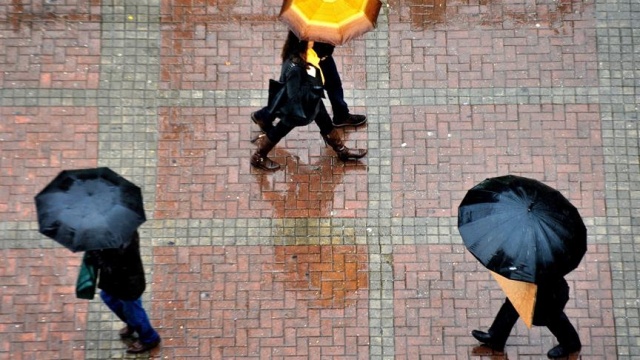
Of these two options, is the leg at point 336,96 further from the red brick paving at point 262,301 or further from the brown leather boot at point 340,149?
the red brick paving at point 262,301

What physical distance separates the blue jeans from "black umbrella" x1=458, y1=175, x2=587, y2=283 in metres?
3.01

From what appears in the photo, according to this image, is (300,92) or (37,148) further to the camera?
(37,148)

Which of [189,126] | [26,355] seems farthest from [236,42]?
[26,355]

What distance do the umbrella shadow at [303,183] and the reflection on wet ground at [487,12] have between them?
1977 millimetres

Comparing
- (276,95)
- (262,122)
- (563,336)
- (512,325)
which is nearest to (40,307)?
(262,122)

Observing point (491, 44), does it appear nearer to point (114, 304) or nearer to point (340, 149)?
point (340, 149)

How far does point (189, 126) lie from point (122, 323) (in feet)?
7.53

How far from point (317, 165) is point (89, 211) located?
331cm

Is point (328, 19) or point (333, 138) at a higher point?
point (328, 19)

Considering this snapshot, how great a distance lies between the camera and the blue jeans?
25.4 feet

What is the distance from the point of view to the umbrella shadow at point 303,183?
943 centimetres

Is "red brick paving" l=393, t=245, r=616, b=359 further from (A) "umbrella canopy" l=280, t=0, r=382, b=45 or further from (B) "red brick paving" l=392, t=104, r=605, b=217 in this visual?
(A) "umbrella canopy" l=280, t=0, r=382, b=45

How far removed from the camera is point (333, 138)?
9172mm

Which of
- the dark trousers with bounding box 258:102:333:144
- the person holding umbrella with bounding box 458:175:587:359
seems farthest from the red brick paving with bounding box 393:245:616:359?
the dark trousers with bounding box 258:102:333:144
